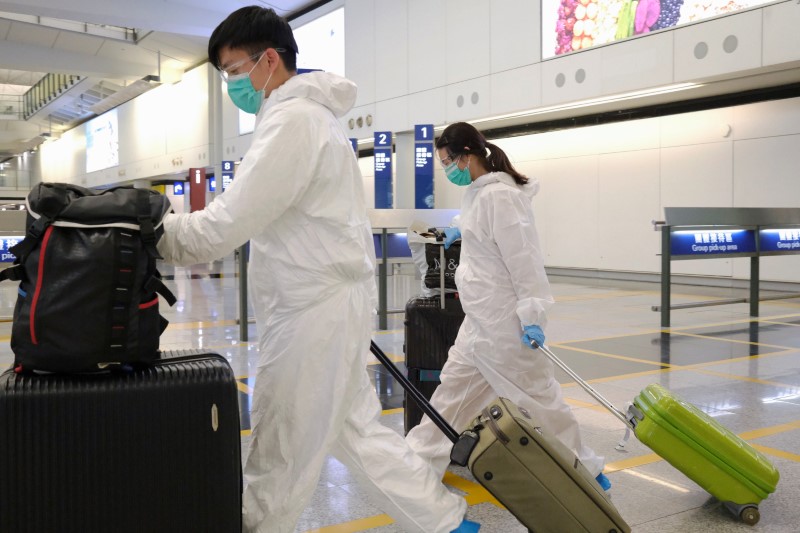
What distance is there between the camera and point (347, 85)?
244cm

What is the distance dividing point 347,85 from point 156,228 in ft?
2.67

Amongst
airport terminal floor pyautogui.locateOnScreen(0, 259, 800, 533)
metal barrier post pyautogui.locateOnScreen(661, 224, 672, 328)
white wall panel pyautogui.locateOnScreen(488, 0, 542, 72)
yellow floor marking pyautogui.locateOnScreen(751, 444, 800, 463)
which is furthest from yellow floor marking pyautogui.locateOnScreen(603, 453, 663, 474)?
white wall panel pyautogui.locateOnScreen(488, 0, 542, 72)

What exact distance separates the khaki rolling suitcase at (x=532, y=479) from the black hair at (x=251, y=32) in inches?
55.3

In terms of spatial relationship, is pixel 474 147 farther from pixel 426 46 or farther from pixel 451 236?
pixel 426 46

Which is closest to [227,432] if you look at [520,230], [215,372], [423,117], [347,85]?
[215,372]

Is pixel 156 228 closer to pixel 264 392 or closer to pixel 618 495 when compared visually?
pixel 264 392

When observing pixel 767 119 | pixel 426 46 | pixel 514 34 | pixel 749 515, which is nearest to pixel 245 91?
pixel 749 515

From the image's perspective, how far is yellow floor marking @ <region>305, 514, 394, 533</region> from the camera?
2.89m

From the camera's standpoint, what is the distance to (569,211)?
16.0 metres

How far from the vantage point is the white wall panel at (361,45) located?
18391mm

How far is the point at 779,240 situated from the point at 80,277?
9.87 meters

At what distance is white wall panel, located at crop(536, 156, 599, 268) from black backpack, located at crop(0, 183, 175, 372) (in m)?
14.2

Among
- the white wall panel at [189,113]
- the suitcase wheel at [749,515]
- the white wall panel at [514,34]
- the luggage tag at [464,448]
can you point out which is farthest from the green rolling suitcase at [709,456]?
the white wall panel at [189,113]

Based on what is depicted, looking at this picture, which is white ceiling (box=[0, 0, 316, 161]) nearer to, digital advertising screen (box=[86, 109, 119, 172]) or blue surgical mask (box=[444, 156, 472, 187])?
digital advertising screen (box=[86, 109, 119, 172])
